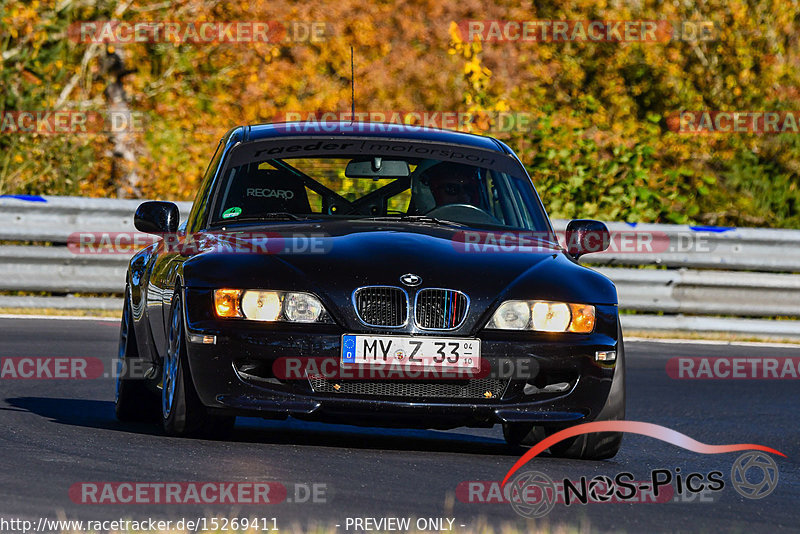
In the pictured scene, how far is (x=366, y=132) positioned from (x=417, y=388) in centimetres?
213

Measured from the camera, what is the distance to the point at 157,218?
847 cm

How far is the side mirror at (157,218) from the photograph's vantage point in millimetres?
8461

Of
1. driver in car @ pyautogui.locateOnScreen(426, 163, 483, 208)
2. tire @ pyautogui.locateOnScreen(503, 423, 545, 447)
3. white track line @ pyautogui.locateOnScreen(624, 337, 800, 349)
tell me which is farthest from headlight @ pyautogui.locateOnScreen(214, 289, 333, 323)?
white track line @ pyautogui.locateOnScreen(624, 337, 800, 349)

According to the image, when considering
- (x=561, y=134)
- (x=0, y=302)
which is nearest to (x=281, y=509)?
(x=0, y=302)

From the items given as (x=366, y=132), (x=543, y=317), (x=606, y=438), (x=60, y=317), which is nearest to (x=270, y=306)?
(x=543, y=317)

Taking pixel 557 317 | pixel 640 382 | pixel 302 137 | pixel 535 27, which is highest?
pixel 535 27

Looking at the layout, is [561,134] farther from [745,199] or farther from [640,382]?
[640,382]

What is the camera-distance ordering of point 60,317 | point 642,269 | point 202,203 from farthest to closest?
point 642,269
point 60,317
point 202,203

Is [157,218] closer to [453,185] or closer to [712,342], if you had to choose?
[453,185]

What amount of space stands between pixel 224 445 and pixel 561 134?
11.4 metres

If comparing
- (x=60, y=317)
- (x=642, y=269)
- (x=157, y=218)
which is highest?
(x=157, y=218)

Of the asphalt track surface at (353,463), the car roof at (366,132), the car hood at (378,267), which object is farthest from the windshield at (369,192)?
the asphalt track surface at (353,463)

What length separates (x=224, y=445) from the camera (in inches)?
283

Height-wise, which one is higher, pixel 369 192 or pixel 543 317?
pixel 369 192
